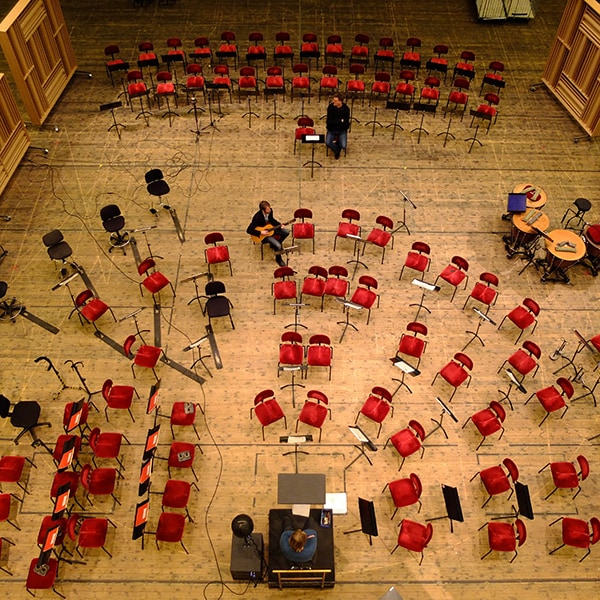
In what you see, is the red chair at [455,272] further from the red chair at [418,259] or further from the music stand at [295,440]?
the music stand at [295,440]

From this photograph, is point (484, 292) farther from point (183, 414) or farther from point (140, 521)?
point (140, 521)

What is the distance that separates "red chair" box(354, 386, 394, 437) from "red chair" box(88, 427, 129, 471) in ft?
11.9

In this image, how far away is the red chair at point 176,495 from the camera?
8398mm

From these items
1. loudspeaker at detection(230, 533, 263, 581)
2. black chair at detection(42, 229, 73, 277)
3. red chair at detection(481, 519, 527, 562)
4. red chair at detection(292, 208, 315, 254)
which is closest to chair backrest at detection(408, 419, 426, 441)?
red chair at detection(481, 519, 527, 562)

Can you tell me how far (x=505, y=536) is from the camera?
8.16 m

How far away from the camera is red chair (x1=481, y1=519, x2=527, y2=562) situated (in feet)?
26.2

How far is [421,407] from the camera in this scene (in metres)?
9.82

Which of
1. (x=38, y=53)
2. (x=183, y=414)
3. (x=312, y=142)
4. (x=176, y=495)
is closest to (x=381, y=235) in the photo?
(x=312, y=142)

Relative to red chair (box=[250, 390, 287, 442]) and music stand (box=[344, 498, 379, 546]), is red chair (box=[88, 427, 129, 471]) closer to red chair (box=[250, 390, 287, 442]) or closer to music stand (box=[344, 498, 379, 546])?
red chair (box=[250, 390, 287, 442])

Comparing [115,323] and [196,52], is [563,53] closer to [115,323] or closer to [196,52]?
[196,52]

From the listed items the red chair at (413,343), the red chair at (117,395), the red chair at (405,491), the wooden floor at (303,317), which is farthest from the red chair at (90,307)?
the red chair at (405,491)

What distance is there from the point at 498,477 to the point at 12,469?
692 centimetres

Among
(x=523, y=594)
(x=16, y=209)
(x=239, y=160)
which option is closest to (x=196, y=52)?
(x=239, y=160)

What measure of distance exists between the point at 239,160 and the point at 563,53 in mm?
8426
